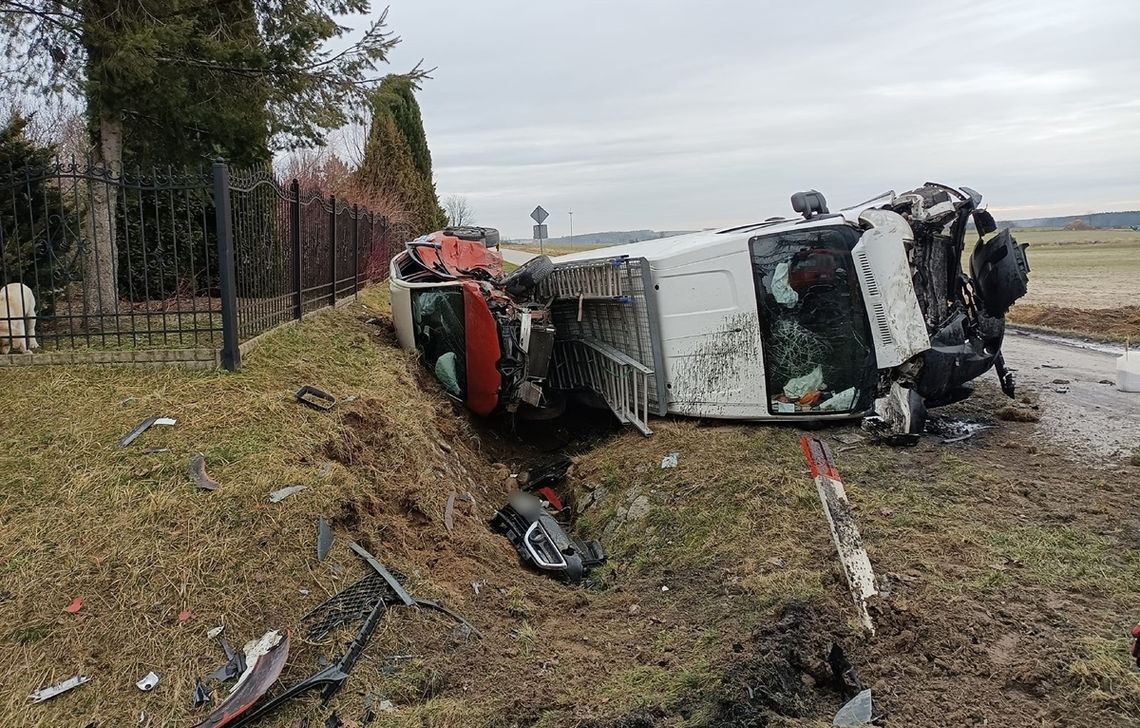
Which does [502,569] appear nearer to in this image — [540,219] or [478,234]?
[478,234]

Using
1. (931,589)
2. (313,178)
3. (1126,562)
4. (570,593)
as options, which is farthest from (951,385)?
(313,178)

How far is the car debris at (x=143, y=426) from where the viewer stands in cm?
457

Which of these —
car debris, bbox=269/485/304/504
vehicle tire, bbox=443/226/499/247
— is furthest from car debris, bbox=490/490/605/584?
vehicle tire, bbox=443/226/499/247

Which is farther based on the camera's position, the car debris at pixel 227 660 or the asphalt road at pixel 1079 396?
the asphalt road at pixel 1079 396

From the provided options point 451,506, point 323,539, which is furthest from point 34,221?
point 323,539

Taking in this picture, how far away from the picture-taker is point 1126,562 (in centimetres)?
399

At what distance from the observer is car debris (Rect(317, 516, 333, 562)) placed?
402cm

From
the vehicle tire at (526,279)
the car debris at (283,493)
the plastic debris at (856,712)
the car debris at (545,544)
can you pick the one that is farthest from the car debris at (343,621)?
the vehicle tire at (526,279)

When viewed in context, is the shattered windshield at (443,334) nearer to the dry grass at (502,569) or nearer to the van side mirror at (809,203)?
the dry grass at (502,569)

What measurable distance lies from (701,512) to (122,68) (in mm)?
6812

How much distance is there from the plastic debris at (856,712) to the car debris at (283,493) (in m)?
3.05

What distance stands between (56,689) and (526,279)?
589cm

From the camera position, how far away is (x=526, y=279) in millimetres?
8344

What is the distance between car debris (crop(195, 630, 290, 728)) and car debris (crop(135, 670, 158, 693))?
1.07ft
